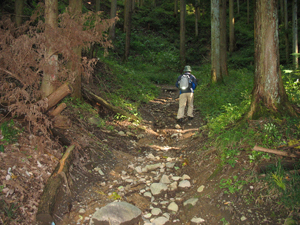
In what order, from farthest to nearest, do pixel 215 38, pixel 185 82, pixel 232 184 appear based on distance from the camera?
pixel 215 38 → pixel 185 82 → pixel 232 184

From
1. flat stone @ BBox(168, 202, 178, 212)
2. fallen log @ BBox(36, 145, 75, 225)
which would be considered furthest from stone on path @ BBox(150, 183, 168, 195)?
fallen log @ BBox(36, 145, 75, 225)

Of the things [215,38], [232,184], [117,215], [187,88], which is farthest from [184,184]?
[215,38]

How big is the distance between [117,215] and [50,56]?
329 centimetres

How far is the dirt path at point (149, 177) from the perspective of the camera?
3430mm

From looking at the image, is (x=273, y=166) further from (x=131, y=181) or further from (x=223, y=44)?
(x=223, y=44)

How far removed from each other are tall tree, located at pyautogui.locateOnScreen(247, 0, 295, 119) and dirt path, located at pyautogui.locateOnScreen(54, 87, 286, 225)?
148cm

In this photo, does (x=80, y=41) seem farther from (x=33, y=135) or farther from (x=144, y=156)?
(x=144, y=156)

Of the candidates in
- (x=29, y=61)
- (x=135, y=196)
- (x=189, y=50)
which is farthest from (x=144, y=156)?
(x=189, y=50)

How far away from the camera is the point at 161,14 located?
31.1 metres

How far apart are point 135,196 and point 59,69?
3020 mm

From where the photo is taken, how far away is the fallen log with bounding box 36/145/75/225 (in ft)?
10.4

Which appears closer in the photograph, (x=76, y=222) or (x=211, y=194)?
(x=76, y=222)

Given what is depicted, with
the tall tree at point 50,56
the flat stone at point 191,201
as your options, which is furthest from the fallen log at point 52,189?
the flat stone at point 191,201

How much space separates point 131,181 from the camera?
4.66 m
